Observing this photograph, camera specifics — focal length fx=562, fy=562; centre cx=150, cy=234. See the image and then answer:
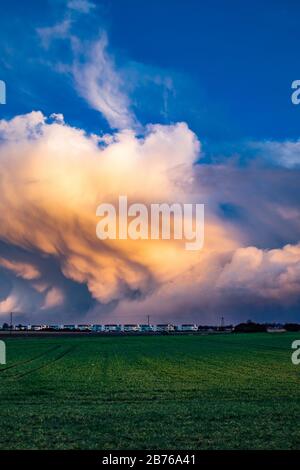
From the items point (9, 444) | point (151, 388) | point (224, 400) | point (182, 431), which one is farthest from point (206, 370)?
point (9, 444)

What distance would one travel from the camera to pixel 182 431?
71.6 feet

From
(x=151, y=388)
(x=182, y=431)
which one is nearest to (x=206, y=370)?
(x=151, y=388)

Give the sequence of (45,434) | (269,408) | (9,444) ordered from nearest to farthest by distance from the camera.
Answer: (9,444)
(45,434)
(269,408)
